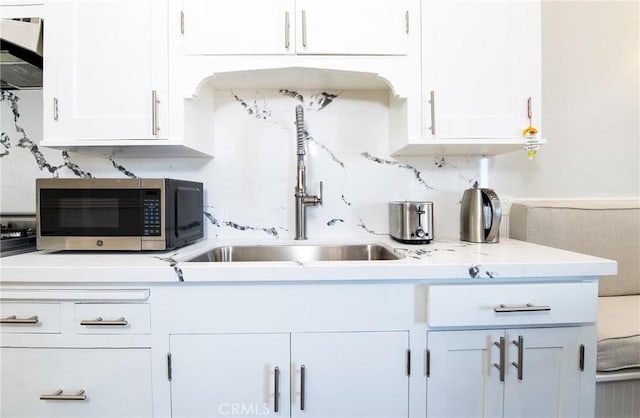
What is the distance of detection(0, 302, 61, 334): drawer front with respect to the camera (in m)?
0.92

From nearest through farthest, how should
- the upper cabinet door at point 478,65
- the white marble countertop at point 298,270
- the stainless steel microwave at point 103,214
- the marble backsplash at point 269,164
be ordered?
the white marble countertop at point 298,270 → the stainless steel microwave at point 103,214 → the upper cabinet door at point 478,65 → the marble backsplash at point 269,164

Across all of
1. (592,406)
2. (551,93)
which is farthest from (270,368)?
(551,93)

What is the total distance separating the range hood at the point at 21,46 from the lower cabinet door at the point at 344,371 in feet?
4.83

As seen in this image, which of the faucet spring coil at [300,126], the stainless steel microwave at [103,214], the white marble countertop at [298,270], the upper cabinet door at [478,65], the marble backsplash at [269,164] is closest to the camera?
the white marble countertop at [298,270]

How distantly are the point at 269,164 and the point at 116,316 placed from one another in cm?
90

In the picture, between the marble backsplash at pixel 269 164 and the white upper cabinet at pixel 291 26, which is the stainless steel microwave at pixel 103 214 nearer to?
the marble backsplash at pixel 269 164

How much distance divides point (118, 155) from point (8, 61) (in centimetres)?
50

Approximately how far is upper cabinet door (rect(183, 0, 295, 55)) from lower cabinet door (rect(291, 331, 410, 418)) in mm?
1080

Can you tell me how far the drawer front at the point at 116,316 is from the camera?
3.00ft

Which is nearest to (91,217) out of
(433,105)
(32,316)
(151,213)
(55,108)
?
(151,213)

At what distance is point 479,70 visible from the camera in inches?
47.9

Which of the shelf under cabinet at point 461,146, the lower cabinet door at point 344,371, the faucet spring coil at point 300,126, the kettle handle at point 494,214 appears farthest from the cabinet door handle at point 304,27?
the lower cabinet door at point 344,371

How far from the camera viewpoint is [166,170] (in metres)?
1.53

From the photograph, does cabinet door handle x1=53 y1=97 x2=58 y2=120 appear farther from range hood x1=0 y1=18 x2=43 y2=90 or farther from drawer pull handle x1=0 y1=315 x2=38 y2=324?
drawer pull handle x1=0 y1=315 x2=38 y2=324
